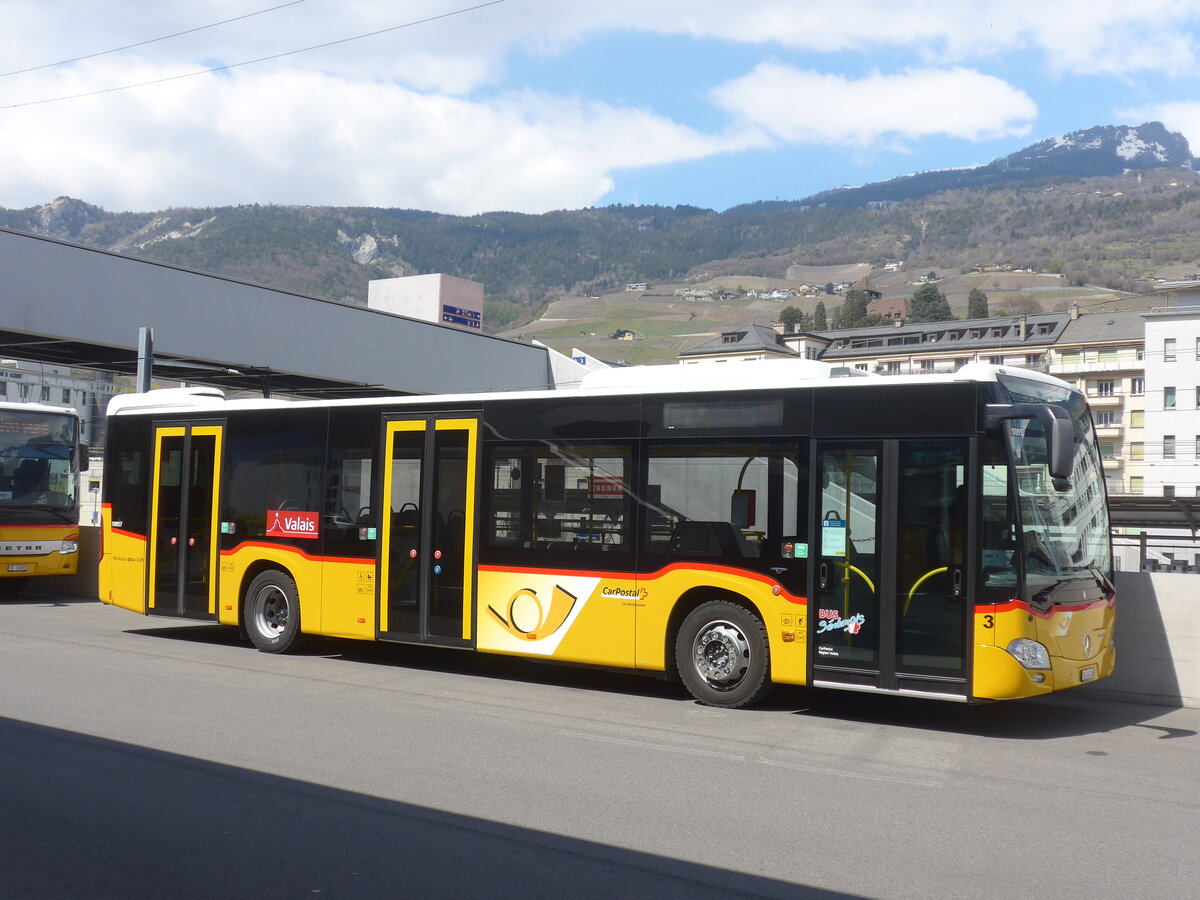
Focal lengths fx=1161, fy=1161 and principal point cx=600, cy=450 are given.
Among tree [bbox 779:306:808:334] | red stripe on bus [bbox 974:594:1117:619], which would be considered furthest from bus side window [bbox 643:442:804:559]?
tree [bbox 779:306:808:334]

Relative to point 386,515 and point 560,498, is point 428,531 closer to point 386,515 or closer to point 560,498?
point 386,515

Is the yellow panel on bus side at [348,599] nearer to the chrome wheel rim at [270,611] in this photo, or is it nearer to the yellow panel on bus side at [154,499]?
the chrome wheel rim at [270,611]

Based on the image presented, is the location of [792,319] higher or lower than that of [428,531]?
higher

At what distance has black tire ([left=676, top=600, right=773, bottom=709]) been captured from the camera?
1005 cm

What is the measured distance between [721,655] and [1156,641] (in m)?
4.51

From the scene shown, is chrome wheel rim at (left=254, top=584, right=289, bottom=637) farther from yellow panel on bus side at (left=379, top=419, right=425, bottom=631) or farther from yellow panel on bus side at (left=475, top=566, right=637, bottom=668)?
yellow panel on bus side at (left=475, top=566, right=637, bottom=668)

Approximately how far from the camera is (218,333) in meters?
26.4

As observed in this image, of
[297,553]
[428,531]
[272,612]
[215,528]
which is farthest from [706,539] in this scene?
[215,528]

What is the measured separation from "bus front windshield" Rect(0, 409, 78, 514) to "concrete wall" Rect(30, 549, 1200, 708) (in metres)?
16.9

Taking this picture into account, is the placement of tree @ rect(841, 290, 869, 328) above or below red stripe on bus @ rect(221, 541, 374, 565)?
above

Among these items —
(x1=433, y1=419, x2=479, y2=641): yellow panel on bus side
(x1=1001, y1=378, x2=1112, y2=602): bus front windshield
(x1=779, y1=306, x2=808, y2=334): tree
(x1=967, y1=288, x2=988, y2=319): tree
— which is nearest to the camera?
(x1=1001, y1=378, x2=1112, y2=602): bus front windshield

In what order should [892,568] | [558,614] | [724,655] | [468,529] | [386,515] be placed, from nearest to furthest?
1. [892,568]
2. [724,655]
3. [558,614]
4. [468,529]
5. [386,515]

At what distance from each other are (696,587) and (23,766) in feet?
18.0

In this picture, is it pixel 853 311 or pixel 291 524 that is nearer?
pixel 291 524
